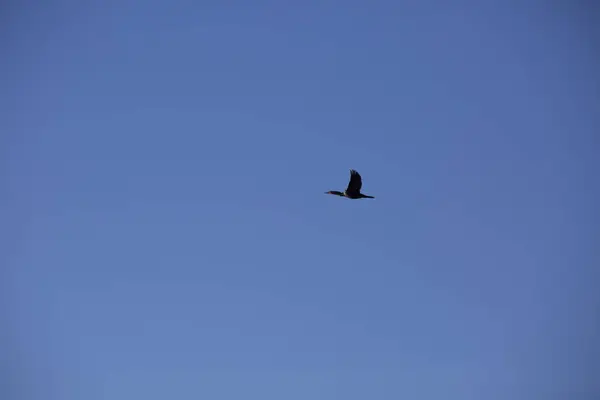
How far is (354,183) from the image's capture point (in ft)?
343

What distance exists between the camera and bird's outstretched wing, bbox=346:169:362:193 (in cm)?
10381

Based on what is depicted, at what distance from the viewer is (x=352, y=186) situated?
345ft

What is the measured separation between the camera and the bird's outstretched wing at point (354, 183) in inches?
4087
